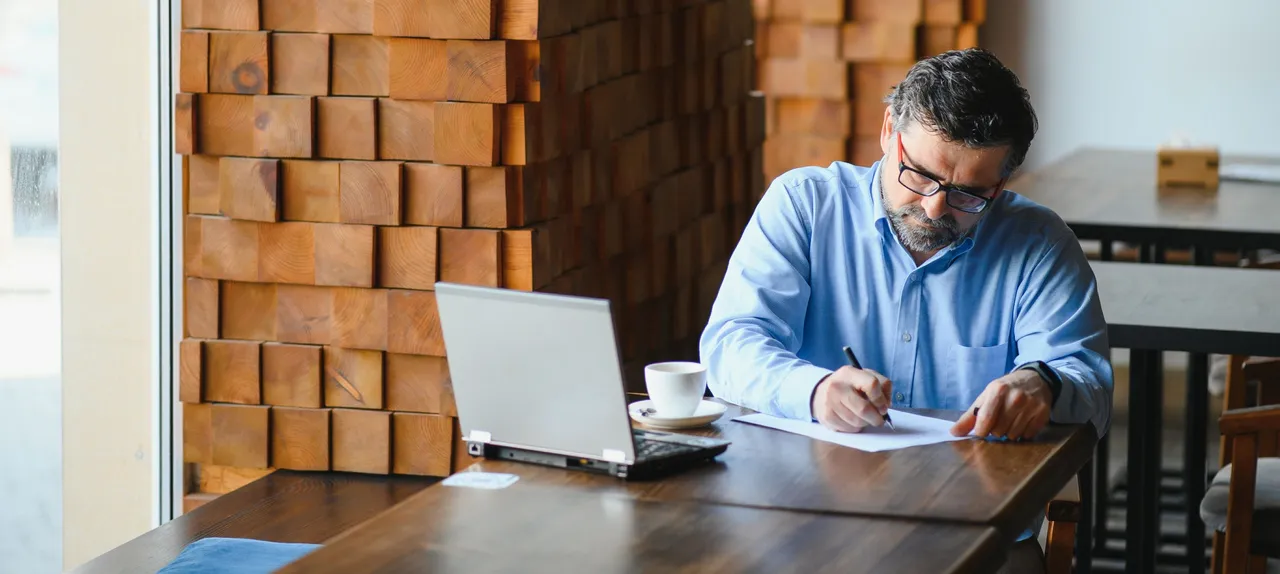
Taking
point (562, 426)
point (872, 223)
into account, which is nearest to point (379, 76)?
point (872, 223)

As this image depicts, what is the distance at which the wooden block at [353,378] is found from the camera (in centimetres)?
295

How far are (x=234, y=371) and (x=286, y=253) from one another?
11.2 inches

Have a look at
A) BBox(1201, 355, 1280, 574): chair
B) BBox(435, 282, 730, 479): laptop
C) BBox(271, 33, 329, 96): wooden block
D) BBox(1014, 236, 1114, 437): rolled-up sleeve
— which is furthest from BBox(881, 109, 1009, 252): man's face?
BBox(271, 33, 329, 96): wooden block

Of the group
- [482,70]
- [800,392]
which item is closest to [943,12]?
[482,70]

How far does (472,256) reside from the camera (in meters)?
2.83

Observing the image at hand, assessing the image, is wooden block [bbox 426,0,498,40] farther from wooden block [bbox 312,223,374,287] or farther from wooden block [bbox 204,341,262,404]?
wooden block [bbox 204,341,262,404]

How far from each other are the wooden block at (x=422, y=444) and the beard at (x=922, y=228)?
1.06 metres

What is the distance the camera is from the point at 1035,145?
657 centimetres

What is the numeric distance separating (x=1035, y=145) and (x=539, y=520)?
5345 millimetres

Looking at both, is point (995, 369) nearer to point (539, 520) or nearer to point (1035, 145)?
point (539, 520)

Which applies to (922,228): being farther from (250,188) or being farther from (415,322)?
(250,188)

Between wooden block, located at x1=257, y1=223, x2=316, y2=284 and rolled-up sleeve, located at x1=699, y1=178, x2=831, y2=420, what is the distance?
3.03 ft

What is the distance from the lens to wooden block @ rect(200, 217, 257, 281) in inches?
115

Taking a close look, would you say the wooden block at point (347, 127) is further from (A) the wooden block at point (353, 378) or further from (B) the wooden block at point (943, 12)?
(B) the wooden block at point (943, 12)
